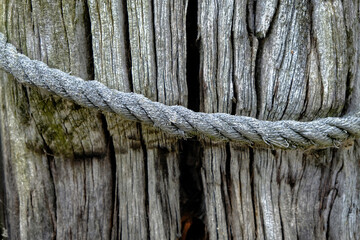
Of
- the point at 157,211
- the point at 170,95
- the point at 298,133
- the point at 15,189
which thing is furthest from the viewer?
the point at 15,189

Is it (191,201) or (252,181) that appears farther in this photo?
(191,201)

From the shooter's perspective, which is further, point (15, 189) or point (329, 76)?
point (15, 189)

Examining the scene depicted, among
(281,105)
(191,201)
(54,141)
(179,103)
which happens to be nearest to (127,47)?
(179,103)

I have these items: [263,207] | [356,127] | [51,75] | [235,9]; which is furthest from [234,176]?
[51,75]

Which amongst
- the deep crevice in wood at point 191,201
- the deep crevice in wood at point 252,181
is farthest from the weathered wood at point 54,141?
the deep crevice in wood at point 252,181

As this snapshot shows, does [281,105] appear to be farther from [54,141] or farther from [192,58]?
[54,141]

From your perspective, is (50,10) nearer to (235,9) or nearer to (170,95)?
(170,95)
